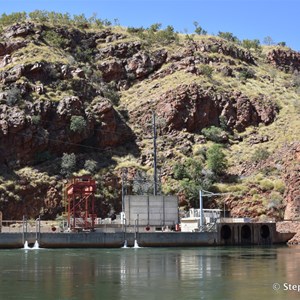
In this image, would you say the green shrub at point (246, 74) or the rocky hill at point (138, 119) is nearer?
the rocky hill at point (138, 119)

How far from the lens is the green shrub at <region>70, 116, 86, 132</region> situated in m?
122

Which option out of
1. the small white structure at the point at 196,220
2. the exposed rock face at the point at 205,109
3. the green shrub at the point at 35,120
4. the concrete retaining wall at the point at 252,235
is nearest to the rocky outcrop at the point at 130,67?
A: the exposed rock face at the point at 205,109

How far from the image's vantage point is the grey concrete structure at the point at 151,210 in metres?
97.5

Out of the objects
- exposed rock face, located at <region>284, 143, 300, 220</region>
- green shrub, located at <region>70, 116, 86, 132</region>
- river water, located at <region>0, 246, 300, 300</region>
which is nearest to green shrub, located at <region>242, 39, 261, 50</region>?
green shrub, located at <region>70, 116, 86, 132</region>

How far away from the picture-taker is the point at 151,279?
4347 cm

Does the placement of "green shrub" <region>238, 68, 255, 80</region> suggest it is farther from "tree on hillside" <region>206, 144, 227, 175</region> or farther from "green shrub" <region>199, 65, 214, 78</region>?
"tree on hillside" <region>206, 144, 227, 175</region>

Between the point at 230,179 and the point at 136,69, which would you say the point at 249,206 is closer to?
the point at 230,179

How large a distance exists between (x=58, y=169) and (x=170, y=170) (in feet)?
70.6

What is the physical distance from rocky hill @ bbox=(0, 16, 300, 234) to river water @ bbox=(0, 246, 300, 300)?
4770 centimetres

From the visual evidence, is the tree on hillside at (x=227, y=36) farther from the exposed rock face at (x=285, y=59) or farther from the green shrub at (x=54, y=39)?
the green shrub at (x=54, y=39)

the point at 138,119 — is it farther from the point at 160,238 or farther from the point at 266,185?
the point at 160,238

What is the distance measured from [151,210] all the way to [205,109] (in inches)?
1777

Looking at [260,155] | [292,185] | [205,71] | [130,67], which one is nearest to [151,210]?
[292,185]

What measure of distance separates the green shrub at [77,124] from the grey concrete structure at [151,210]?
2874 centimetres
